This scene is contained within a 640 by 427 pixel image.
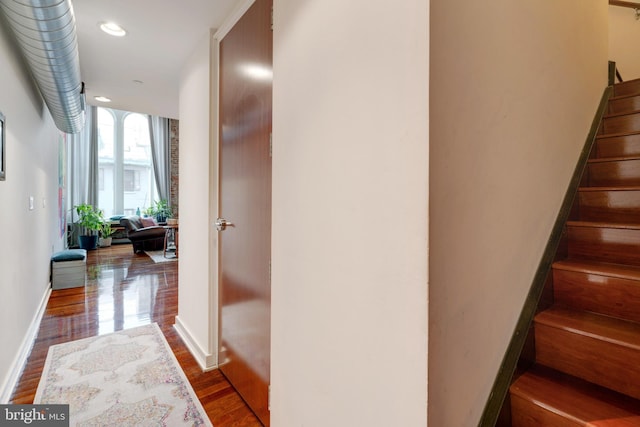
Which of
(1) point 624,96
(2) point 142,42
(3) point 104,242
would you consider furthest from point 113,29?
(3) point 104,242

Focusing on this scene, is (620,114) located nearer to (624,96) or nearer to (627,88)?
(624,96)

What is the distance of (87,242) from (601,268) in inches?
310

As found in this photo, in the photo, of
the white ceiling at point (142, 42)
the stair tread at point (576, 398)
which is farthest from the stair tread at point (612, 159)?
the white ceiling at point (142, 42)

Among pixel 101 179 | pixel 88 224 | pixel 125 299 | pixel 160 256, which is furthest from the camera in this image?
pixel 101 179

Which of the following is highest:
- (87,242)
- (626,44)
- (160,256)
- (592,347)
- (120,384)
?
(626,44)

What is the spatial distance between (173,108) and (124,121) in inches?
186

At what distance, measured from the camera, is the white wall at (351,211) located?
2.33ft

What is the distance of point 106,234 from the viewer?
21.8 feet

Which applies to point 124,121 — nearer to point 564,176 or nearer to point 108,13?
point 108,13

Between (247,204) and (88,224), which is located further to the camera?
(88,224)

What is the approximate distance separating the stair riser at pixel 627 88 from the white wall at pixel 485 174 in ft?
3.95

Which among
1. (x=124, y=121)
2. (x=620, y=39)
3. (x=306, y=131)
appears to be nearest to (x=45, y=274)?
(x=306, y=131)

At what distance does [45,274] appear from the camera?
3402 mm

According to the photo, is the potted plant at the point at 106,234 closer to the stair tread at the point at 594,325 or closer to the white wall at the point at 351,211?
the white wall at the point at 351,211
